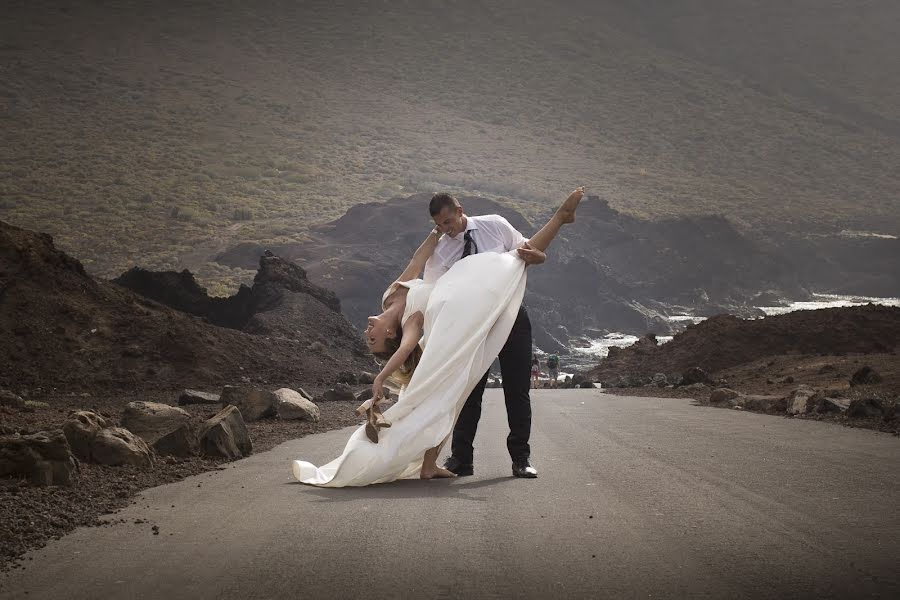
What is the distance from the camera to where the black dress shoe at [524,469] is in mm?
8242

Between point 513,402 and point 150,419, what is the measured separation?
4.72 metres

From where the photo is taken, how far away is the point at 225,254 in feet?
297

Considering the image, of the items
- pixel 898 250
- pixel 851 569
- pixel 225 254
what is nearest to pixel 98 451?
pixel 851 569

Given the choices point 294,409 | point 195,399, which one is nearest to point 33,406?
point 195,399

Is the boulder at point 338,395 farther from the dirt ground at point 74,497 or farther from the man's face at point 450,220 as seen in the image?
the man's face at point 450,220

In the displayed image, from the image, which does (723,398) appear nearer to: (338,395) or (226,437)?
(338,395)

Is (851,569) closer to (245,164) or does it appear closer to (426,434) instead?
(426,434)

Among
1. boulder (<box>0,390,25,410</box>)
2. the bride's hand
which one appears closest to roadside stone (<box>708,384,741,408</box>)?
boulder (<box>0,390,25,410</box>)

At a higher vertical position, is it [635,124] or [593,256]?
[635,124]

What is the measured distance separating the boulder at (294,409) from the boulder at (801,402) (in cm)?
694

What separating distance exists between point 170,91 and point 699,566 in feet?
436

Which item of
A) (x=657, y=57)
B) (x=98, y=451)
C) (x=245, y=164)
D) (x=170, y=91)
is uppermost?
(x=657, y=57)

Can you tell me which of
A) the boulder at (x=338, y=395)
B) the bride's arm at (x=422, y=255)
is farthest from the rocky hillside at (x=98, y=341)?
the bride's arm at (x=422, y=255)

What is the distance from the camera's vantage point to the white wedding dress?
7809mm
